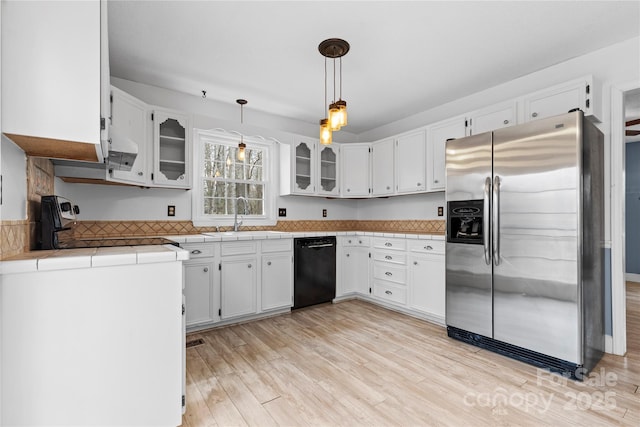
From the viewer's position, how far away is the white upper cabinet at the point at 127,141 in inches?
81.4

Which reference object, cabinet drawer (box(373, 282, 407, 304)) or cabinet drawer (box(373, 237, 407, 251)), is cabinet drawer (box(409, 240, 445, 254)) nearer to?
cabinet drawer (box(373, 237, 407, 251))

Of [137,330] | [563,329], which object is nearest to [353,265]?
[563,329]

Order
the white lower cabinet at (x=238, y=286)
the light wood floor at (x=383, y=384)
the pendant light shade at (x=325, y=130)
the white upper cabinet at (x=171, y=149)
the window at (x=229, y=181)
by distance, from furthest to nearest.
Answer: the window at (x=229, y=181)
the white lower cabinet at (x=238, y=286)
the white upper cabinet at (x=171, y=149)
the pendant light shade at (x=325, y=130)
the light wood floor at (x=383, y=384)

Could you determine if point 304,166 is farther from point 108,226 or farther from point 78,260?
point 78,260

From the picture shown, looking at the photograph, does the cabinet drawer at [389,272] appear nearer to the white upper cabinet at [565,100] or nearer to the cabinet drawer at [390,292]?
the cabinet drawer at [390,292]

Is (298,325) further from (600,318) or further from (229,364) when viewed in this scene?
(600,318)

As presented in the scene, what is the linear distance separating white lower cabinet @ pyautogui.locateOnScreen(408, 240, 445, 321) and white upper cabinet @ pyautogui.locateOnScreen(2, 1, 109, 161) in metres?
2.94

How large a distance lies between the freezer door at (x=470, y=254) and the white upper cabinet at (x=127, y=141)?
8.54 feet

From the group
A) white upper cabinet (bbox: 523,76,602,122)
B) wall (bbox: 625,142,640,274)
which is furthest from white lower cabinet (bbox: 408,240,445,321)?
wall (bbox: 625,142,640,274)

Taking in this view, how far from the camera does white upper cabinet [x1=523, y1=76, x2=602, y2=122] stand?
2490mm

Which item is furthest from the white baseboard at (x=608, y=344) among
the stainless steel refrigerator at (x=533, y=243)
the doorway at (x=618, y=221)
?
the stainless steel refrigerator at (x=533, y=243)

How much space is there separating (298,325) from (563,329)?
2211 millimetres

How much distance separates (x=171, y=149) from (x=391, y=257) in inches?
106

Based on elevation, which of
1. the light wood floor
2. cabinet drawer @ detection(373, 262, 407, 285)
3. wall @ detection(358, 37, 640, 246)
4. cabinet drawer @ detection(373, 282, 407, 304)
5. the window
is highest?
wall @ detection(358, 37, 640, 246)
